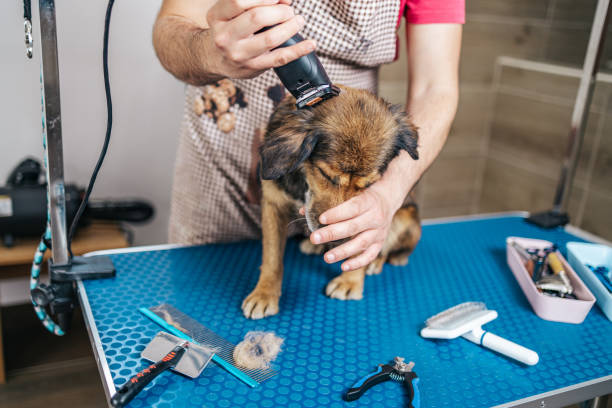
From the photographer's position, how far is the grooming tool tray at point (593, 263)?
1188 mm

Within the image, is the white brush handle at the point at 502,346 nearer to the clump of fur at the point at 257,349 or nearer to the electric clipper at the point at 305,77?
the clump of fur at the point at 257,349

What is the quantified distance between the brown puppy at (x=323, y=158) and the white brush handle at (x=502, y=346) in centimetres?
30

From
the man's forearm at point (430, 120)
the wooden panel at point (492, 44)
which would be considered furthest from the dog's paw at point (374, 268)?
the wooden panel at point (492, 44)

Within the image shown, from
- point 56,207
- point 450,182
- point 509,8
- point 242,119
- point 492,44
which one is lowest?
point 450,182

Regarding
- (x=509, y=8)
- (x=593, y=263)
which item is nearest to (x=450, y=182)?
(x=509, y=8)

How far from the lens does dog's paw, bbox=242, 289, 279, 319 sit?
1.11 meters

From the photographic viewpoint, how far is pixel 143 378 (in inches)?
32.6

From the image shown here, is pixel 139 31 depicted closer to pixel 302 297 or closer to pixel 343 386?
pixel 302 297

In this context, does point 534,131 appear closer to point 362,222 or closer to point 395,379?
point 362,222

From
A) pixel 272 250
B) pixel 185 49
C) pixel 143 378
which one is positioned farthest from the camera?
pixel 272 250

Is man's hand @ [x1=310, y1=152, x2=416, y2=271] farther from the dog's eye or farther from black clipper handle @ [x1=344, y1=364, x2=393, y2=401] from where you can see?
black clipper handle @ [x1=344, y1=364, x2=393, y2=401]

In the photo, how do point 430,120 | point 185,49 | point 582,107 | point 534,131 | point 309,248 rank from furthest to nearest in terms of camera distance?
point 534,131
point 582,107
point 309,248
point 430,120
point 185,49

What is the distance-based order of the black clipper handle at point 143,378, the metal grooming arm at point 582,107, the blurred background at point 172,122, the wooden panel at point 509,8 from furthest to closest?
the wooden panel at point 509,8 < the blurred background at point 172,122 < the metal grooming arm at point 582,107 < the black clipper handle at point 143,378

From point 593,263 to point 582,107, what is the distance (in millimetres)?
579
